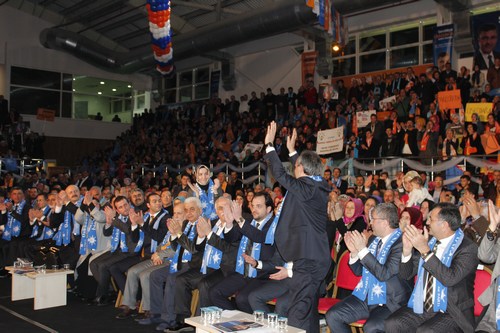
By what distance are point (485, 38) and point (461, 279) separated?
11.4 m

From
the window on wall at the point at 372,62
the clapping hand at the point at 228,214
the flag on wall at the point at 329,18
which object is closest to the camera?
the clapping hand at the point at 228,214

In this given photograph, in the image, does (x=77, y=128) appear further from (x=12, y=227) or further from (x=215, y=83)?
(x=12, y=227)

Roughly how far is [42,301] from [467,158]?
7.29 meters

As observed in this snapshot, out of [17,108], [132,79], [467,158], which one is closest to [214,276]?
[467,158]

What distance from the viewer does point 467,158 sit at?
31.7 feet

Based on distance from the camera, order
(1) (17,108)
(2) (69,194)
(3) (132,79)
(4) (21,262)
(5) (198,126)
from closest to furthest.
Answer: (4) (21,262)
(2) (69,194)
(5) (198,126)
(1) (17,108)
(3) (132,79)

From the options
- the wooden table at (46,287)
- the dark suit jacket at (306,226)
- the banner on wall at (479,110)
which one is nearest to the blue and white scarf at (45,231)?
the wooden table at (46,287)

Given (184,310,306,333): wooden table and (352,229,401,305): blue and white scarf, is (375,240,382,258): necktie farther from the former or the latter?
(184,310,306,333): wooden table

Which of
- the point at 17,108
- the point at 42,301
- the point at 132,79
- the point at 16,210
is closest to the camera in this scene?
the point at 42,301

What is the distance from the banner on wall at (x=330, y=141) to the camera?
11.8 meters

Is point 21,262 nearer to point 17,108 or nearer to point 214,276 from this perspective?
point 214,276

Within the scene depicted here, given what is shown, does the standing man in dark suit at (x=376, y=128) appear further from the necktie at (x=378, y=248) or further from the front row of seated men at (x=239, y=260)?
the necktie at (x=378, y=248)

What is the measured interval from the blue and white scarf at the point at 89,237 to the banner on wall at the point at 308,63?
11319 millimetres

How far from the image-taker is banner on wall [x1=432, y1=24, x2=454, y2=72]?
14.2 meters
